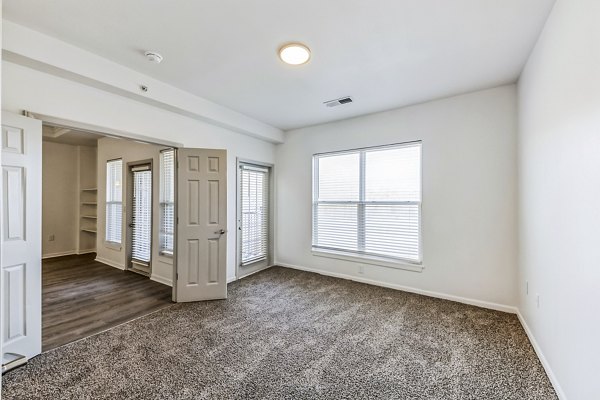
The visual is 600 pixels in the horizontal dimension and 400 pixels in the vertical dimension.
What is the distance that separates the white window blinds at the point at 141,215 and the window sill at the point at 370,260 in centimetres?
301

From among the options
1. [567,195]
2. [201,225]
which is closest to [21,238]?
[201,225]

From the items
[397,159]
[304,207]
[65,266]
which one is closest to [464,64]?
[397,159]

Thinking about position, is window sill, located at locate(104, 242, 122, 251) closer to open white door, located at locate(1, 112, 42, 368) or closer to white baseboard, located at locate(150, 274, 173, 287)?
white baseboard, located at locate(150, 274, 173, 287)

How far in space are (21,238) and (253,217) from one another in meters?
3.07

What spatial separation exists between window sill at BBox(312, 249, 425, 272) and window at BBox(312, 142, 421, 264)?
52 mm

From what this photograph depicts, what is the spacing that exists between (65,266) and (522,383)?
7.13 metres

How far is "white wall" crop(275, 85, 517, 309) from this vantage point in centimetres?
320

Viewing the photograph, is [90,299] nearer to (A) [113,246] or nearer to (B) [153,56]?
(A) [113,246]

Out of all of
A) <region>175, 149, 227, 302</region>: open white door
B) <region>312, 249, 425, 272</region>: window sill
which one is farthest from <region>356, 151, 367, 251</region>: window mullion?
<region>175, 149, 227, 302</region>: open white door

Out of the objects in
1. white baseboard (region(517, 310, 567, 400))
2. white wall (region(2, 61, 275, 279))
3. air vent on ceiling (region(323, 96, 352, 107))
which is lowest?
white baseboard (region(517, 310, 567, 400))

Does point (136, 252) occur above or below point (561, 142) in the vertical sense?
below

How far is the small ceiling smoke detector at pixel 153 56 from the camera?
8.37ft

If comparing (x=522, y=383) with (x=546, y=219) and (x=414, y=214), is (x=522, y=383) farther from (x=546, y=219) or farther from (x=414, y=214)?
(x=414, y=214)

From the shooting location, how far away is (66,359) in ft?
7.43
